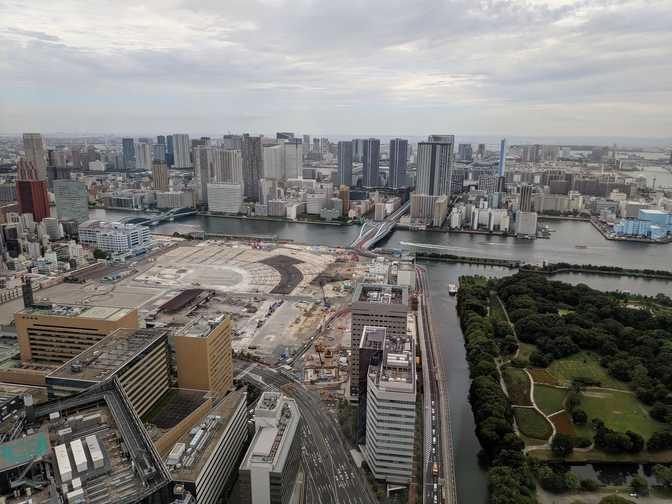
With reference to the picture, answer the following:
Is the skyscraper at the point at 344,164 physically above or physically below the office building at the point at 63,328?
above

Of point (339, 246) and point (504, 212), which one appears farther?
point (504, 212)

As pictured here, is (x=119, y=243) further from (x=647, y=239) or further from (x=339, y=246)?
(x=647, y=239)

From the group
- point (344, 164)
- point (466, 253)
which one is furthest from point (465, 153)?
point (466, 253)

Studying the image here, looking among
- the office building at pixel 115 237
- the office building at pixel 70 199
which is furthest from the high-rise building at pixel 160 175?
the office building at pixel 115 237

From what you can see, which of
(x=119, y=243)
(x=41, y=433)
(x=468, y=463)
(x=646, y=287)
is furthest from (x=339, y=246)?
(x=41, y=433)

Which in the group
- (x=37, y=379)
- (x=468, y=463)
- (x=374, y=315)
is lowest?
(x=468, y=463)

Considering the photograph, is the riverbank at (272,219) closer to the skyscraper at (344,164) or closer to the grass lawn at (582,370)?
the skyscraper at (344,164)

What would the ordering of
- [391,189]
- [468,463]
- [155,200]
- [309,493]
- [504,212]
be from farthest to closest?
1. [391,189]
2. [155,200]
3. [504,212]
4. [468,463]
5. [309,493]
